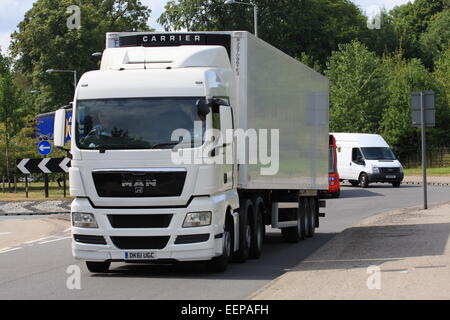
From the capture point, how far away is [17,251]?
1845cm

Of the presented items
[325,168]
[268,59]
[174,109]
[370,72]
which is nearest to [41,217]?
[325,168]

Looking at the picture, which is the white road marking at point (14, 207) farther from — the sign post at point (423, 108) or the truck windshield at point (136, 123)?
the truck windshield at point (136, 123)

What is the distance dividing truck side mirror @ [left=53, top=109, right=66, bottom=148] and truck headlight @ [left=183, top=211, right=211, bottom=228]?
2.23 meters

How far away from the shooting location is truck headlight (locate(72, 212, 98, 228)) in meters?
13.7

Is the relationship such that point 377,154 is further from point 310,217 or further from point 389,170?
point 310,217

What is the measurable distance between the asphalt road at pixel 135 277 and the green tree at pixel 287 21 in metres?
58.7

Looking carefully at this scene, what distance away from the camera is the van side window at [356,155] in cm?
4891

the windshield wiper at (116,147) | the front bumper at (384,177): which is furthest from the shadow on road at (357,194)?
the windshield wiper at (116,147)

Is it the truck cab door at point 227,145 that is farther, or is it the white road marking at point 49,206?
the white road marking at point 49,206

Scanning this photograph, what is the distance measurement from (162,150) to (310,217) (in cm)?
860

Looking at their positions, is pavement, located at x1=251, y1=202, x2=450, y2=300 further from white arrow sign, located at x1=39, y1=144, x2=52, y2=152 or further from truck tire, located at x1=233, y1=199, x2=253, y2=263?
white arrow sign, located at x1=39, y1=144, x2=52, y2=152

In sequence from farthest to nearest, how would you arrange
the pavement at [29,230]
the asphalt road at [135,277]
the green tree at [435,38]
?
the green tree at [435,38], the pavement at [29,230], the asphalt road at [135,277]
